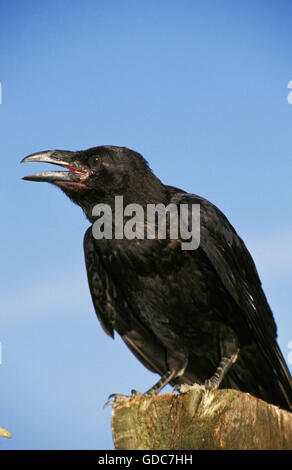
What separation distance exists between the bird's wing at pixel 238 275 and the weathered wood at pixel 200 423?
1.50 m

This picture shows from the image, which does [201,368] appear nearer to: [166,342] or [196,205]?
[166,342]

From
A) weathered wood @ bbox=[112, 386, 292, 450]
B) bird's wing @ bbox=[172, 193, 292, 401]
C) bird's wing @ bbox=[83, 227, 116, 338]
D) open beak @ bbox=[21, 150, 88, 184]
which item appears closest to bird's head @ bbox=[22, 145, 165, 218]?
open beak @ bbox=[21, 150, 88, 184]

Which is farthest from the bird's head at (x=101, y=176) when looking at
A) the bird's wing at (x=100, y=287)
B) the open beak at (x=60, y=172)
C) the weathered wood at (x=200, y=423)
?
the weathered wood at (x=200, y=423)

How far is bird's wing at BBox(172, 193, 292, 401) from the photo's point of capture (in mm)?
5199

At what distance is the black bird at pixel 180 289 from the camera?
5262 mm

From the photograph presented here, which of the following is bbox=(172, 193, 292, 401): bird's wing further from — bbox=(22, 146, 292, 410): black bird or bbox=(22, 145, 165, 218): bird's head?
bbox=(22, 145, 165, 218): bird's head

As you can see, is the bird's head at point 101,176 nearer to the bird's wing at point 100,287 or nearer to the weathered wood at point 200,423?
the bird's wing at point 100,287

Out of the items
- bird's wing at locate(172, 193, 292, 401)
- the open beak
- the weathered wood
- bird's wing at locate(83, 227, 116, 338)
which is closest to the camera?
the weathered wood

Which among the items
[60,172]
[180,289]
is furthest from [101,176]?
[180,289]

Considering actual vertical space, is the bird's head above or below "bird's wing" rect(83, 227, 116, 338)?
above
